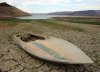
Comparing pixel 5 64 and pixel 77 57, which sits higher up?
pixel 77 57

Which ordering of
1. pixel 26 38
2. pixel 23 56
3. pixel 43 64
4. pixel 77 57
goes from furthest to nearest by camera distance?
1. pixel 26 38
2. pixel 23 56
3. pixel 43 64
4. pixel 77 57

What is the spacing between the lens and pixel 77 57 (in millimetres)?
3172

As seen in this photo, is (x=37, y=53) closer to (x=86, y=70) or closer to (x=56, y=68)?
(x=56, y=68)

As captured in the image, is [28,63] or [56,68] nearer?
[56,68]

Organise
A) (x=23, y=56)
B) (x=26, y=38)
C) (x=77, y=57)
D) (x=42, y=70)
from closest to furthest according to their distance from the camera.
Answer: (x=77, y=57) → (x=42, y=70) → (x=23, y=56) → (x=26, y=38)

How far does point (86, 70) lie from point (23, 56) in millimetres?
2227

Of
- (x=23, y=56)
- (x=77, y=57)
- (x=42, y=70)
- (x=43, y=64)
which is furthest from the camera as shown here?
(x=23, y=56)

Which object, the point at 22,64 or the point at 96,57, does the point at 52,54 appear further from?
the point at 96,57

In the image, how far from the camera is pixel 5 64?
12.1ft

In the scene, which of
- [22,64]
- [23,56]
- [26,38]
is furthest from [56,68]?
[26,38]

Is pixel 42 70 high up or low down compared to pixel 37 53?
down

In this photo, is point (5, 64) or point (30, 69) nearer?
point (30, 69)

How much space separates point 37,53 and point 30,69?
19.9 inches

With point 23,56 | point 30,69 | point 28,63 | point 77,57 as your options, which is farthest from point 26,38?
point 77,57
